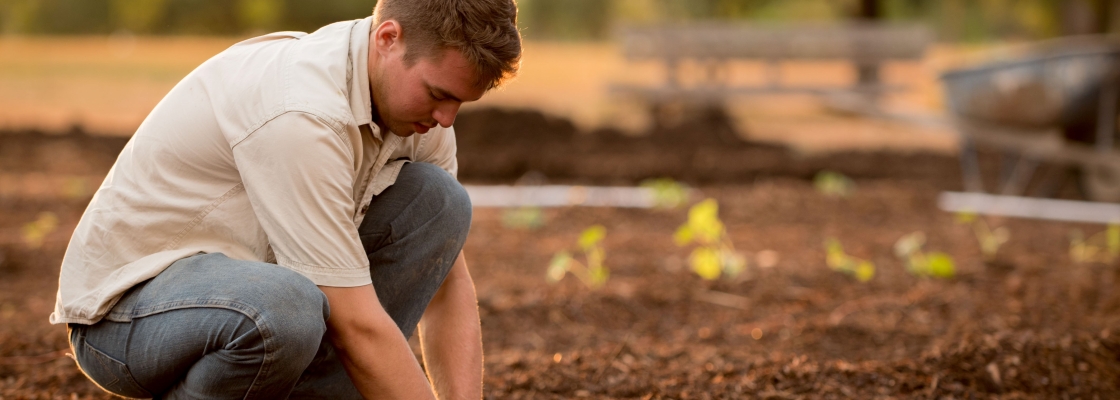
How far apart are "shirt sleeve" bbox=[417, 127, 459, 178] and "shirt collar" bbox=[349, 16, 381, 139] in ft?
1.00

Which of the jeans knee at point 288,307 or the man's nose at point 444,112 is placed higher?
the man's nose at point 444,112

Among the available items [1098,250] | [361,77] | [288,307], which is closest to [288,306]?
[288,307]

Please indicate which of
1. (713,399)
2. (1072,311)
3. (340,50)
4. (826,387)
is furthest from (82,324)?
(1072,311)

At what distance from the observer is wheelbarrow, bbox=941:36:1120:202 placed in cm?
571

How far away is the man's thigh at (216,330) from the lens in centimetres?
146

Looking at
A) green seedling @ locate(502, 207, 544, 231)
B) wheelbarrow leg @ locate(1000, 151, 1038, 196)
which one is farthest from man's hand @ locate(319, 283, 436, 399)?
wheelbarrow leg @ locate(1000, 151, 1038, 196)

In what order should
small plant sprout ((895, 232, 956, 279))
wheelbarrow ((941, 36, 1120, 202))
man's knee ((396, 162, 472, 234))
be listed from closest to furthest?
1. man's knee ((396, 162, 472, 234))
2. small plant sprout ((895, 232, 956, 279))
3. wheelbarrow ((941, 36, 1120, 202))

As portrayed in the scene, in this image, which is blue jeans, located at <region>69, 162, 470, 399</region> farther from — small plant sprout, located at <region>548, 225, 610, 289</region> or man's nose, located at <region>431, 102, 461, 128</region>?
small plant sprout, located at <region>548, 225, 610, 289</region>

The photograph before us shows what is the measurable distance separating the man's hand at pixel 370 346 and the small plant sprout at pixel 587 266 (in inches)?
69.4

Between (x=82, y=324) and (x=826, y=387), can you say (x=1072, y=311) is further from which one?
(x=82, y=324)

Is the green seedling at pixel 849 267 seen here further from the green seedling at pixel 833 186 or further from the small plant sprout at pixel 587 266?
the green seedling at pixel 833 186

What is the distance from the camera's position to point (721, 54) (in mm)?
11125

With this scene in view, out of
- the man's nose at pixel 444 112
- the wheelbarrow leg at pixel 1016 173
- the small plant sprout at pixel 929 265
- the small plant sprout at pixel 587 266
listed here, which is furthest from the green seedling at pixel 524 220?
the wheelbarrow leg at pixel 1016 173

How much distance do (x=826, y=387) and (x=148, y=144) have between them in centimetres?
166
